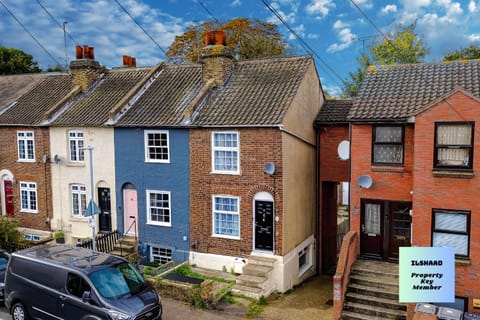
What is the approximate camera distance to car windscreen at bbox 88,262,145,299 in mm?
11062

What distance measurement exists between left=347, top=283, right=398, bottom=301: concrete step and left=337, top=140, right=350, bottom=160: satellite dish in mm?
6432

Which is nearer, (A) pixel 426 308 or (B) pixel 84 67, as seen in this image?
(A) pixel 426 308

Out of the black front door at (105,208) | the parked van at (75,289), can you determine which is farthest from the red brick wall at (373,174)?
the black front door at (105,208)

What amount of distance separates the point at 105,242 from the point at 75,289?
7930 mm

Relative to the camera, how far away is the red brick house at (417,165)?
12391 mm

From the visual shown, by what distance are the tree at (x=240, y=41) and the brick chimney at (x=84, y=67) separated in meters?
19.1

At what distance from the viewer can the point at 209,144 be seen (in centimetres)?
1723

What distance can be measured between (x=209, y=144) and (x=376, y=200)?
7007 mm

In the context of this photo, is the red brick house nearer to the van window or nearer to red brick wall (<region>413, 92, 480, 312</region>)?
red brick wall (<region>413, 92, 480, 312</region>)

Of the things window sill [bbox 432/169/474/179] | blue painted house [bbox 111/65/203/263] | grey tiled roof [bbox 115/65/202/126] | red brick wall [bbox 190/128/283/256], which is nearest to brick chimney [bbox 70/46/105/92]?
grey tiled roof [bbox 115/65/202/126]

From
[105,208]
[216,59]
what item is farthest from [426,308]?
[105,208]

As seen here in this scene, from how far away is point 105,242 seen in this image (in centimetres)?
1881

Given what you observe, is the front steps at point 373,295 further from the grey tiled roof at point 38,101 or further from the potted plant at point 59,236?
the grey tiled roof at point 38,101

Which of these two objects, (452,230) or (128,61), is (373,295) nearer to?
(452,230)
